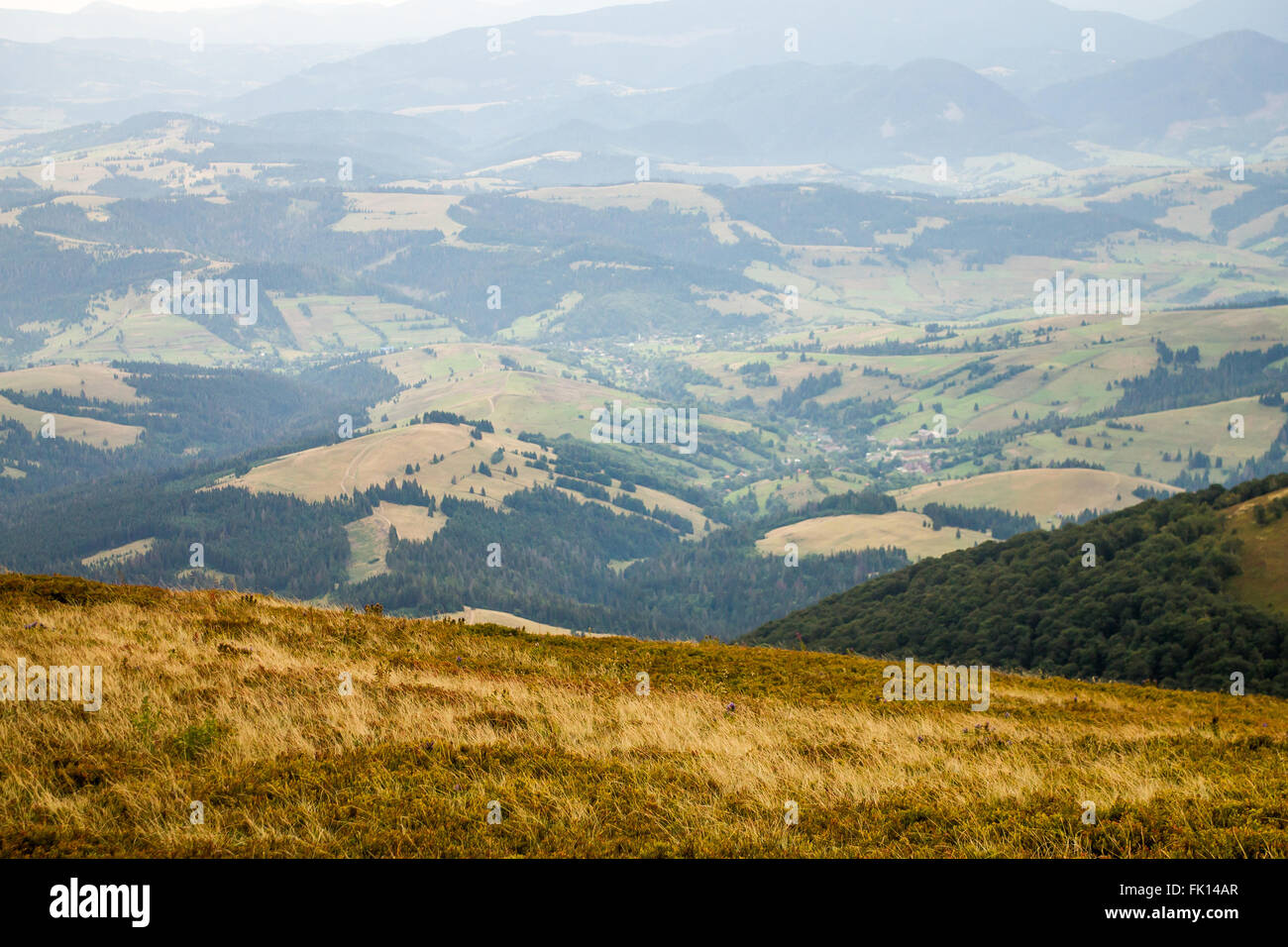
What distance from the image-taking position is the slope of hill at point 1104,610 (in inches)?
2175

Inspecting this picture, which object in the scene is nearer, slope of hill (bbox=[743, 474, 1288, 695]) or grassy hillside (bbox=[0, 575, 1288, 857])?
grassy hillside (bbox=[0, 575, 1288, 857])

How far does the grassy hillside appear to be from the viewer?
1291cm

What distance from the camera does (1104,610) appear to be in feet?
221

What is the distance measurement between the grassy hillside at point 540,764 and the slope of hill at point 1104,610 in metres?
33.2

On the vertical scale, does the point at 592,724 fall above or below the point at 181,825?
below

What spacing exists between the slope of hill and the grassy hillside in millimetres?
33247

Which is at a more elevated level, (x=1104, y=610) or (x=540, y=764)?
(x=540, y=764)

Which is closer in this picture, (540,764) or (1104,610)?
(540,764)

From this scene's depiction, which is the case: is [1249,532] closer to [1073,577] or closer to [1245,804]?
[1073,577]

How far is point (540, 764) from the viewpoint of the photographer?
15828mm

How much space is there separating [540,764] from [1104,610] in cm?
6180
